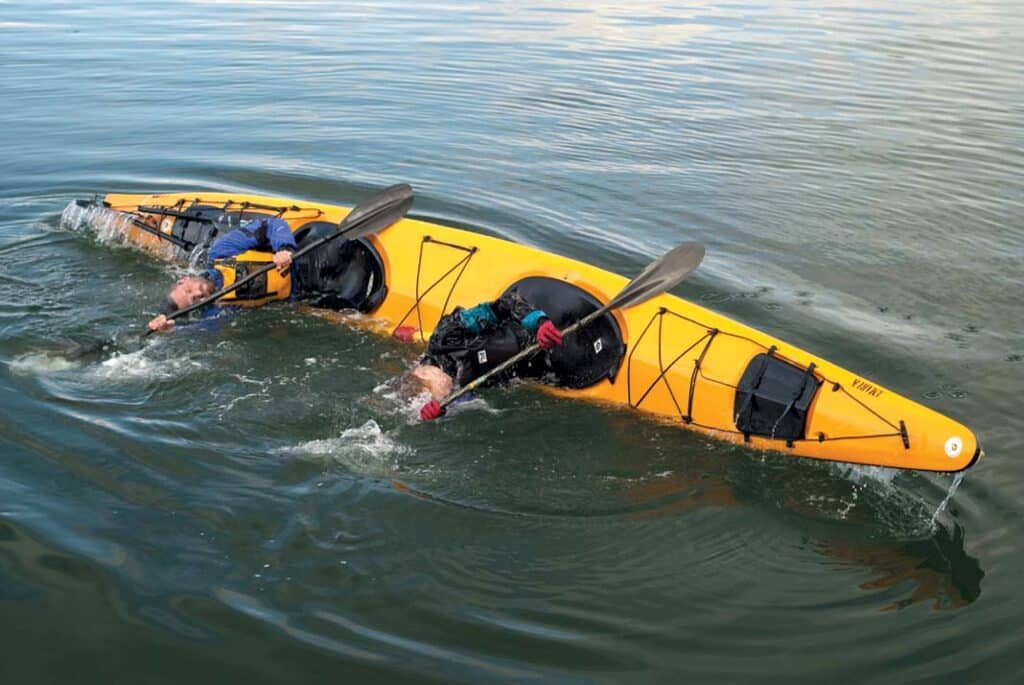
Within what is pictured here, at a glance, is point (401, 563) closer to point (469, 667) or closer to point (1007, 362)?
point (469, 667)

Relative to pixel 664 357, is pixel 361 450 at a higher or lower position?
lower

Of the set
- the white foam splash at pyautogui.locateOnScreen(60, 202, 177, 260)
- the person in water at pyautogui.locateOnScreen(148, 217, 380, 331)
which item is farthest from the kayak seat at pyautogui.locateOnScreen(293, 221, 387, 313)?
the white foam splash at pyautogui.locateOnScreen(60, 202, 177, 260)

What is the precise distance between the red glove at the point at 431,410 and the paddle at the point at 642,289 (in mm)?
170

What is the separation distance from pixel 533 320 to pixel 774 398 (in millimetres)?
1752

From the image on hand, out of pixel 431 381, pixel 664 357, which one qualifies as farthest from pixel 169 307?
pixel 664 357

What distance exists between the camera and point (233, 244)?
27.6 feet

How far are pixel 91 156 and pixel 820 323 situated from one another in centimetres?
940

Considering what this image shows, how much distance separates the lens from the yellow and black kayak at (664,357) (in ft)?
20.0

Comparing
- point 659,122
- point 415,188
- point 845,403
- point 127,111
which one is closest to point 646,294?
point 845,403

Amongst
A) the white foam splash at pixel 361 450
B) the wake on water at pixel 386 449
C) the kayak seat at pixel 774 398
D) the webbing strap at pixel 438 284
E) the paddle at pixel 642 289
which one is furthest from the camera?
the webbing strap at pixel 438 284

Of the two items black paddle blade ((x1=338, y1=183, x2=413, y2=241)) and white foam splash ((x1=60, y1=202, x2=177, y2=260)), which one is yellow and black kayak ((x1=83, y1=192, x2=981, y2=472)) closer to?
black paddle blade ((x1=338, y1=183, x2=413, y2=241))

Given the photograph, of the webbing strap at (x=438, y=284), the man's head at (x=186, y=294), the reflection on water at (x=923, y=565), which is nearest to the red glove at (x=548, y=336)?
the webbing strap at (x=438, y=284)

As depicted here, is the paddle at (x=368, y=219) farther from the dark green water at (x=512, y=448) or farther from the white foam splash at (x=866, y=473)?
the white foam splash at (x=866, y=473)

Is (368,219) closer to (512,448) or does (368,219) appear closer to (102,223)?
(512,448)
